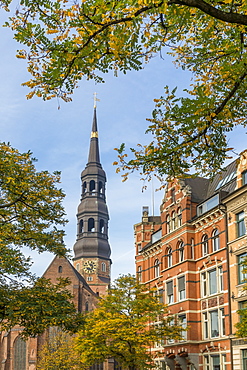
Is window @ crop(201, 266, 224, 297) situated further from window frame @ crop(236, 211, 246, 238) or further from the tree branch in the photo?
the tree branch

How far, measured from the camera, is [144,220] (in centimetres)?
5244

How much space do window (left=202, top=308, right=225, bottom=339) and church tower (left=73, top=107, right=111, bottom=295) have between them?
7276 cm

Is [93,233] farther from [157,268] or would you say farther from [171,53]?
[171,53]

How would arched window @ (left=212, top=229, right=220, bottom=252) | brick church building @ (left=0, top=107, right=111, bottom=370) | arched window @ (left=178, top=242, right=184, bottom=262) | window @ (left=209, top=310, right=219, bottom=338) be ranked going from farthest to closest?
1. brick church building @ (left=0, top=107, right=111, bottom=370)
2. arched window @ (left=178, top=242, right=184, bottom=262)
3. arched window @ (left=212, top=229, right=220, bottom=252)
4. window @ (left=209, top=310, right=219, bottom=338)

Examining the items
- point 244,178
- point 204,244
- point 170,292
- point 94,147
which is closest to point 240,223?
point 244,178

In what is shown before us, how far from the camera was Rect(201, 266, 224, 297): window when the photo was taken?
1407 inches

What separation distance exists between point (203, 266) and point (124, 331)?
24.3ft

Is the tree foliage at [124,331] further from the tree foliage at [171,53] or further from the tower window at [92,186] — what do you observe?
the tower window at [92,186]

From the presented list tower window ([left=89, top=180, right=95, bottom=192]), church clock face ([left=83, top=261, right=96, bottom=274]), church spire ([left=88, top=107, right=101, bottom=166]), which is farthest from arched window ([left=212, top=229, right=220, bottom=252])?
A: church spire ([left=88, top=107, right=101, bottom=166])

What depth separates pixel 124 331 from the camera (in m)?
34.7

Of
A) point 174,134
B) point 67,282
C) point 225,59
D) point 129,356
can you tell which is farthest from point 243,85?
point 129,356

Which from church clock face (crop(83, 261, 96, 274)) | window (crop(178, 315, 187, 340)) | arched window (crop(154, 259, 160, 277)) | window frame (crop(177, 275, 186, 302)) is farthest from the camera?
church clock face (crop(83, 261, 96, 274))

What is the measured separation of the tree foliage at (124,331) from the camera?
3483 cm

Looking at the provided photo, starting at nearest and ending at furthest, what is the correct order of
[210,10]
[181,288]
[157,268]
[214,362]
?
[210,10] → [214,362] → [181,288] → [157,268]
